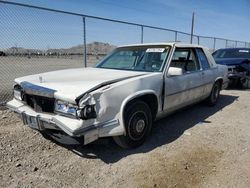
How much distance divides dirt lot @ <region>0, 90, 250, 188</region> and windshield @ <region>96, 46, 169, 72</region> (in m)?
1.23

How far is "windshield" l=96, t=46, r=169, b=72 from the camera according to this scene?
4.55m

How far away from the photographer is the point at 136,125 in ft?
12.7

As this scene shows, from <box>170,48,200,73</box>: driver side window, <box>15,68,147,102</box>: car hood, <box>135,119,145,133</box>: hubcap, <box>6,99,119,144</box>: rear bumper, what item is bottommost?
<box>135,119,145,133</box>: hubcap

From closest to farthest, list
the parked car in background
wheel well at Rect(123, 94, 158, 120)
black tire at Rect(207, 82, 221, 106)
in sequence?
wheel well at Rect(123, 94, 158, 120)
black tire at Rect(207, 82, 221, 106)
the parked car in background

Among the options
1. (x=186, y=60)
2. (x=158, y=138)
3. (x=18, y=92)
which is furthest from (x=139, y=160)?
(x=186, y=60)

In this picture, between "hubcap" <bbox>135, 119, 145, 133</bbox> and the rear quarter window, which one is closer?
"hubcap" <bbox>135, 119, 145, 133</bbox>

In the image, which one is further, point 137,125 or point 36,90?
point 137,125

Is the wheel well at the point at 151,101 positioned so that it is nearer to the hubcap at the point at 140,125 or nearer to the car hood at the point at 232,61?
the hubcap at the point at 140,125

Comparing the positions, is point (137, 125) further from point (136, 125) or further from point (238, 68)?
point (238, 68)

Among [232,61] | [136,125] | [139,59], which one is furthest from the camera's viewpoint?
[232,61]

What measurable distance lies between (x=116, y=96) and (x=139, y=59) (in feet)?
5.21

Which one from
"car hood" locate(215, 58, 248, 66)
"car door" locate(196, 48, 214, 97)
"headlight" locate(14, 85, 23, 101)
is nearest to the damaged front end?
"headlight" locate(14, 85, 23, 101)

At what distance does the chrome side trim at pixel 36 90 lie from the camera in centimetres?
327

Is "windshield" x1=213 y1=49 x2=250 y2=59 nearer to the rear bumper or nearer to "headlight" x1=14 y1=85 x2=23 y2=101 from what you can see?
the rear bumper
